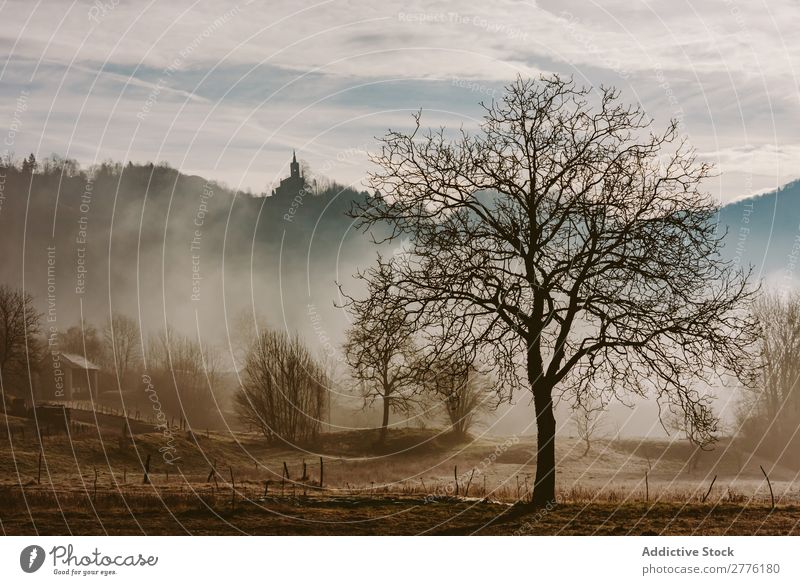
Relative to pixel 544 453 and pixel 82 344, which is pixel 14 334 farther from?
pixel 544 453

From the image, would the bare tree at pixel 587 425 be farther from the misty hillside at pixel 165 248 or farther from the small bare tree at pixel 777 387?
the misty hillside at pixel 165 248

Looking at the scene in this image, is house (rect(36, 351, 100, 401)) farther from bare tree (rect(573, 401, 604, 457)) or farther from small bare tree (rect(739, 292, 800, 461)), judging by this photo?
small bare tree (rect(739, 292, 800, 461))

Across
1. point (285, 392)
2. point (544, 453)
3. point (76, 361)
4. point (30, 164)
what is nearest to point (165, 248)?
point (30, 164)

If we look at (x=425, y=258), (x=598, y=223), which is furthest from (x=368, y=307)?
(x=598, y=223)

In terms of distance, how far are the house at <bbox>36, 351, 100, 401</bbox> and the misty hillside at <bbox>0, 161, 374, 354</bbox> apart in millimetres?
6377

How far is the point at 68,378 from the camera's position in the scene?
3939 inches

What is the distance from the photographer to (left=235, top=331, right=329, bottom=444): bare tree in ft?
212

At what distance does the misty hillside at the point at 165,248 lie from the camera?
109 metres

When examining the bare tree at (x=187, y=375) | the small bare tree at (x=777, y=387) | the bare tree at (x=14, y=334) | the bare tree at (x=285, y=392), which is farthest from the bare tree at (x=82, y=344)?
the small bare tree at (x=777, y=387)

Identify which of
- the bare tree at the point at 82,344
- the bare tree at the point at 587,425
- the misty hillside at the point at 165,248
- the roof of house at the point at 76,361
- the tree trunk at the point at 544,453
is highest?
the misty hillside at the point at 165,248

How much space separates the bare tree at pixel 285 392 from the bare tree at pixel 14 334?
1945 centimetres

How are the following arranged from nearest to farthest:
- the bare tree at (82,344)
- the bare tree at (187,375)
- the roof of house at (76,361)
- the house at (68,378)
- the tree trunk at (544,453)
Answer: the tree trunk at (544,453) < the house at (68,378) < the roof of house at (76,361) < the bare tree at (187,375) < the bare tree at (82,344)

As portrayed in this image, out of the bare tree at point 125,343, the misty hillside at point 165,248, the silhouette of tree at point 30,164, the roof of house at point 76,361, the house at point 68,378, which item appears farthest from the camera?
the bare tree at point 125,343

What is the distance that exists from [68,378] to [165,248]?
5859 cm
